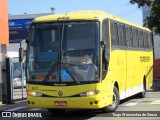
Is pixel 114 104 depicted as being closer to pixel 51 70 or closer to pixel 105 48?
pixel 105 48

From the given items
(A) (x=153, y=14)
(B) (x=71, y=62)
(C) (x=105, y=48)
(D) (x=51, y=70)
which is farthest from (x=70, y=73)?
(A) (x=153, y=14)

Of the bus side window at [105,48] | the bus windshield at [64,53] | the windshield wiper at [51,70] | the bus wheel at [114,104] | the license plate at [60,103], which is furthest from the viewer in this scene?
the bus wheel at [114,104]

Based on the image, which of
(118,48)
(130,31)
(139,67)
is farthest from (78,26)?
(139,67)

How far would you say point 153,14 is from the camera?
39.7 meters

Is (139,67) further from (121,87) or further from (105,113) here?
(105,113)

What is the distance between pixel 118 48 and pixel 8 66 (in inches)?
255

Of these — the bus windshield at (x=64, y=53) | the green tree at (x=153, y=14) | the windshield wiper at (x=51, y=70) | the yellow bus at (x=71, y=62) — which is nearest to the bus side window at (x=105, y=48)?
the yellow bus at (x=71, y=62)

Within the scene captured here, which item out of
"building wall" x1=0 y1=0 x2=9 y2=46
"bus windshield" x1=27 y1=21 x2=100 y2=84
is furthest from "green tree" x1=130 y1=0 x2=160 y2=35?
"bus windshield" x1=27 y1=21 x2=100 y2=84

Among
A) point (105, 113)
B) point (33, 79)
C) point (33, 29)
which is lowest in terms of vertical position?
point (105, 113)

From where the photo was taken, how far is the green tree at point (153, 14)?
38.8 meters

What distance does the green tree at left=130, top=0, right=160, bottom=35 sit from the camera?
38.8m

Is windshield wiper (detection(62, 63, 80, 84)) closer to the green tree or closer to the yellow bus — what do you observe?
the yellow bus

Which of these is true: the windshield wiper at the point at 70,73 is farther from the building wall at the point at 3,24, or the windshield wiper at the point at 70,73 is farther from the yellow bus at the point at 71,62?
the building wall at the point at 3,24

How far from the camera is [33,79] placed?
13.5 m
